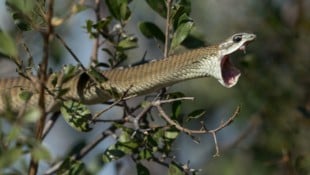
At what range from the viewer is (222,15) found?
19.9 feet

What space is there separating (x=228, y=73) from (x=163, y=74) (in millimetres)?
286

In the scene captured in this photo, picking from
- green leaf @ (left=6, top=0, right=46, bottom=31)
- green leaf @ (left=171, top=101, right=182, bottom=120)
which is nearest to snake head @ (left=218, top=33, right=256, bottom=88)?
green leaf @ (left=171, top=101, right=182, bottom=120)

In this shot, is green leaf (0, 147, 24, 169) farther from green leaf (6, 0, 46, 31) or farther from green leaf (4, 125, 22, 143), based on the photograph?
green leaf (6, 0, 46, 31)

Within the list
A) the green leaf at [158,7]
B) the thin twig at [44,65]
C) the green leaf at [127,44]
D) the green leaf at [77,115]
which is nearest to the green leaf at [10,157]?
the thin twig at [44,65]

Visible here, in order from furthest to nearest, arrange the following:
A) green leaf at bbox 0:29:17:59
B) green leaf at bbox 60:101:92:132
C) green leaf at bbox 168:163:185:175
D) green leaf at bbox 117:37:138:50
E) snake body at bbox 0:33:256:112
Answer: snake body at bbox 0:33:256:112
green leaf at bbox 117:37:138:50
green leaf at bbox 168:163:185:175
green leaf at bbox 60:101:92:132
green leaf at bbox 0:29:17:59

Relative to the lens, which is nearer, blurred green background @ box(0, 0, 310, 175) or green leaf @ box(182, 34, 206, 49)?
green leaf @ box(182, 34, 206, 49)

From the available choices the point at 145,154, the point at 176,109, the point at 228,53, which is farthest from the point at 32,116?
the point at 228,53

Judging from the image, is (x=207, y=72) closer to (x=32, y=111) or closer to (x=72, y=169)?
(x=72, y=169)

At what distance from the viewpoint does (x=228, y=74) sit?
276 cm

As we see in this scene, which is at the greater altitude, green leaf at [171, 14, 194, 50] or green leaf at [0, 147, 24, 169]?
green leaf at [0, 147, 24, 169]

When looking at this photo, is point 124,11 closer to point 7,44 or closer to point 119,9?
point 119,9

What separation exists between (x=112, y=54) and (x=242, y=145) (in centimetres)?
193

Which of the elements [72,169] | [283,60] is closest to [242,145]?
[283,60]

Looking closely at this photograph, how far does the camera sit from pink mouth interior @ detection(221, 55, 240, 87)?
2.70 metres
